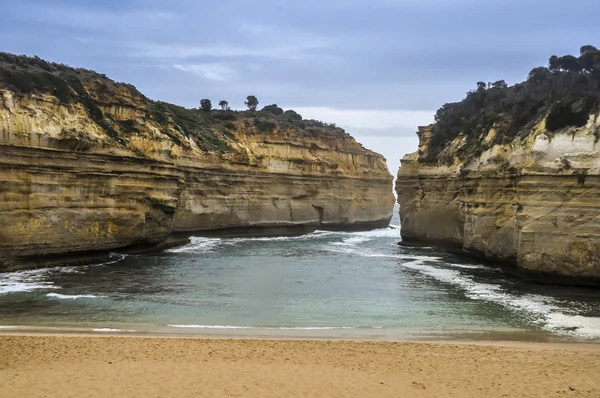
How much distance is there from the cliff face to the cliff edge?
0.11 feet

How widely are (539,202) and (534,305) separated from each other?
4.70 metres

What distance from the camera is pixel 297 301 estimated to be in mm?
16766

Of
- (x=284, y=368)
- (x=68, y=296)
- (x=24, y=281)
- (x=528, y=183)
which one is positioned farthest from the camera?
(x=528, y=183)

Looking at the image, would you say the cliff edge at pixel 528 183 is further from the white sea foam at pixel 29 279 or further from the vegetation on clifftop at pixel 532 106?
the white sea foam at pixel 29 279

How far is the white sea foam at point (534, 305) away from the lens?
43.7 ft

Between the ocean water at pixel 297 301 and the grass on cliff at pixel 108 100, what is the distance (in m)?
7.77

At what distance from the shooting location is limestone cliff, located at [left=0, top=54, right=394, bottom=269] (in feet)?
70.8

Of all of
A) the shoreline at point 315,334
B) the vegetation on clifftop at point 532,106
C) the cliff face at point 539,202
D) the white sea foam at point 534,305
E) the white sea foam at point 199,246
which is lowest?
the white sea foam at point 199,246

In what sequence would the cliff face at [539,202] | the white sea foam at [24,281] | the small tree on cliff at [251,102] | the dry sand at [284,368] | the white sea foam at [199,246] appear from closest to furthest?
the dry sand at [284,368], the white sea foam at [24,281], the cliff face at [539,202], the white sea foam at [199,246], the small tree on cliff at [251,102]

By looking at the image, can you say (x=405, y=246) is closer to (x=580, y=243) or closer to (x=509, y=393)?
(x=580, y=243)

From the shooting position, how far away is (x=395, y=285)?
19875 mm

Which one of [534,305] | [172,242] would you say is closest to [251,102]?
[172,242]

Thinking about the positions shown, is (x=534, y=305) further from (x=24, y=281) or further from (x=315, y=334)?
(x=24, y=281)

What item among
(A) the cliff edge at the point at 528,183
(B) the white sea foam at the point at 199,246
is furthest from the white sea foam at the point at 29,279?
(A) the cliff edge at the point at 528,183
